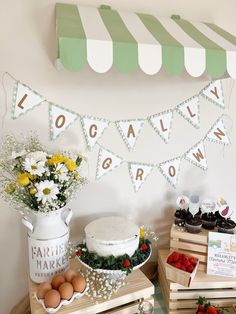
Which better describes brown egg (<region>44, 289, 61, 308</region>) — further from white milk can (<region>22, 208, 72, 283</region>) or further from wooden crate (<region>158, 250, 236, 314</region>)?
wooden crate (<region>158, 250, 236, 314</region>)

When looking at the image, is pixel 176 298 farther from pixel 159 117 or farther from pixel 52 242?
pixel 159 117

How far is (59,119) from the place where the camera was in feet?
4.60

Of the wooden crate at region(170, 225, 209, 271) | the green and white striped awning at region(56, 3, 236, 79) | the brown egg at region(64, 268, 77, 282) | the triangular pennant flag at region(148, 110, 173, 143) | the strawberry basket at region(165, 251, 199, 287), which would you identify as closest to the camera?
the green and white striped awning at region(56, 3, 236, 79)

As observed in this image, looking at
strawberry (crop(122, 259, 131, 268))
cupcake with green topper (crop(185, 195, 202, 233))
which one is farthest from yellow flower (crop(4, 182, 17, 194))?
cupcake with green topper (crop(185, 195, 202, 233))

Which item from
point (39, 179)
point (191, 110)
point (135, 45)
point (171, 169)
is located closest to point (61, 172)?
point (39, 179)

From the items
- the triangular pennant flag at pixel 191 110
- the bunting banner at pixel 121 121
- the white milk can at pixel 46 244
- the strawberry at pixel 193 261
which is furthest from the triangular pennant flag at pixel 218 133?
the white milk can at pixel 46 244

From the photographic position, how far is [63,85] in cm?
138

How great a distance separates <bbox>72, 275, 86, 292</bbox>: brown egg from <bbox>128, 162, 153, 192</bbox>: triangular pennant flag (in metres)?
0.57

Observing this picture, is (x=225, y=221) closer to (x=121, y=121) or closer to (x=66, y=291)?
(x=121, y=121)

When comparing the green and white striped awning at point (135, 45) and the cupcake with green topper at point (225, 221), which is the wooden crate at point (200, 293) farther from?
the green and white striped awning at point (135, 45)

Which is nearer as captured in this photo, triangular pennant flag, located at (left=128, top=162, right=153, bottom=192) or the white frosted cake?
the white frosted cake

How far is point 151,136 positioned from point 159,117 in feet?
0.35

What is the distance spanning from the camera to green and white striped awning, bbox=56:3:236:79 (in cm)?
93

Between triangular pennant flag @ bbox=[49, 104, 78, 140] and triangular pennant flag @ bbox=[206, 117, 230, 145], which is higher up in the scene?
triangular pennant flag @ bbox=[49, 104, 78, 140]
